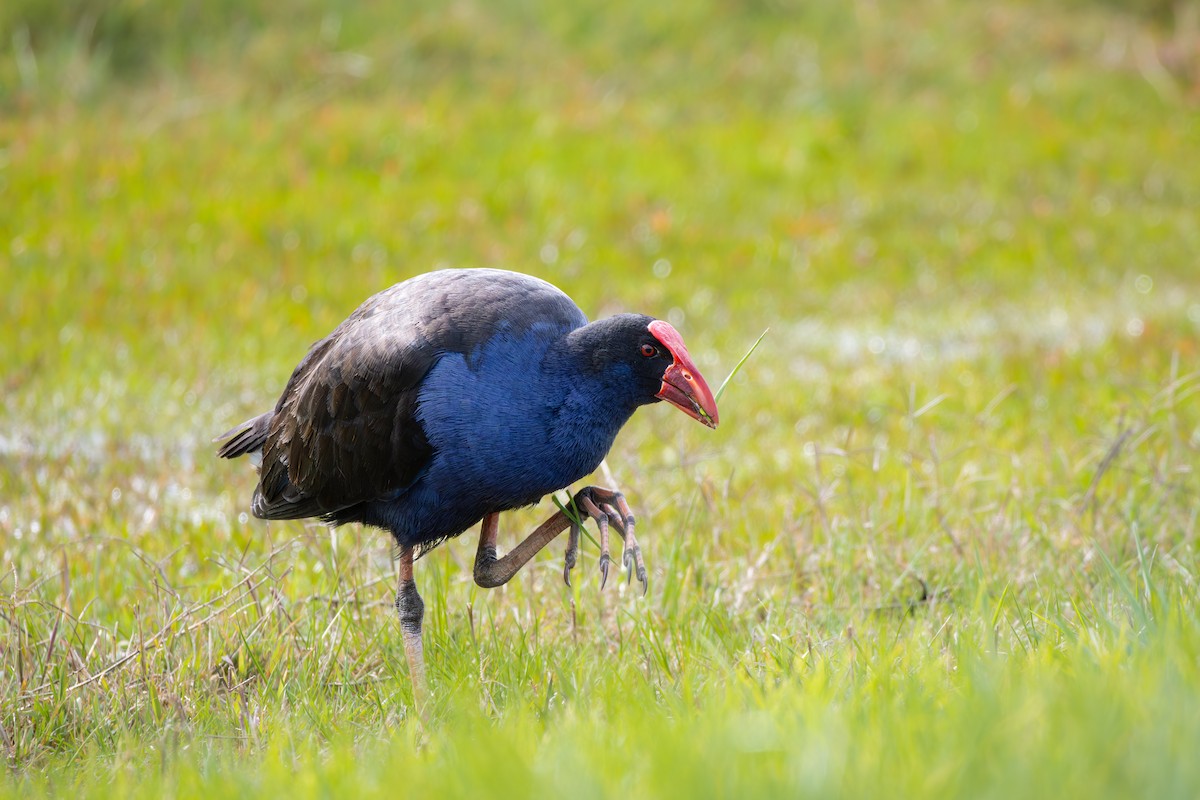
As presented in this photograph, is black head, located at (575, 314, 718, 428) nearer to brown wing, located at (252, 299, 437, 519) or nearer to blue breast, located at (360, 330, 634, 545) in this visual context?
blue breast, located at (360, 330, 634, 545)

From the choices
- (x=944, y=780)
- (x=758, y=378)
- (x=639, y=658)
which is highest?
(x=944, y=780)

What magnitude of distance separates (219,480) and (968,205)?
20.0 ft

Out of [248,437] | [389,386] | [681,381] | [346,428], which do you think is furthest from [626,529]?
[248,437]

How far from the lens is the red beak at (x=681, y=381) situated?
329cm

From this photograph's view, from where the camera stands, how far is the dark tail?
419 centimetres

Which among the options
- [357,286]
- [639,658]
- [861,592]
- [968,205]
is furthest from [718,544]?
[968,205]

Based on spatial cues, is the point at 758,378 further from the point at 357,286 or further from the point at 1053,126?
the point at 1053,126

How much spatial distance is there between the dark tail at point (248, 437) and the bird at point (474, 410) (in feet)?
1.15

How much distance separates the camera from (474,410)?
3307 mm

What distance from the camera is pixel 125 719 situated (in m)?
3.19

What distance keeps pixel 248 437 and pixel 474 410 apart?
1.30 meters

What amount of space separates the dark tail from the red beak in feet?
4.84

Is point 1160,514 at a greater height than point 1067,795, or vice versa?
point 1067,795

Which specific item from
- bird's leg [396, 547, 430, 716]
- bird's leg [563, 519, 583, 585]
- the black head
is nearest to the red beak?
the black head
